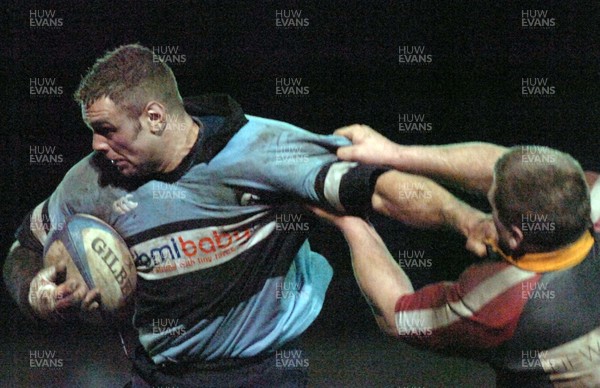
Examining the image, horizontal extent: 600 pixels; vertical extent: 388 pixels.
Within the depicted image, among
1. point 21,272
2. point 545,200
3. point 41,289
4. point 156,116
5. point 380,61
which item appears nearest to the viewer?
point 545,200

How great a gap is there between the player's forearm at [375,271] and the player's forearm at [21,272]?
109 cm

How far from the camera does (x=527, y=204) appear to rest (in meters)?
2.49

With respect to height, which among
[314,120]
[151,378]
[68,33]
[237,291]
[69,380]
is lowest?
[69,380]

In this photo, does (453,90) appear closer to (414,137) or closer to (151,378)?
(414,137)

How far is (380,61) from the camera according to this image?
327 cm

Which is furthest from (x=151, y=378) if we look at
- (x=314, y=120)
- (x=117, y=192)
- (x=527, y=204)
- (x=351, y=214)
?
(x=527, y=204)

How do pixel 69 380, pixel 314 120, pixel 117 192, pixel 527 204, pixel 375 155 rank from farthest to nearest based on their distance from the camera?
pixel 69 380, pixel 314 120, pixel 117 192, pixel 375 155, pixel 527 204

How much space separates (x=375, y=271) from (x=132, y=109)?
907 mm

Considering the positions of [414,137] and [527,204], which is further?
[414,137]

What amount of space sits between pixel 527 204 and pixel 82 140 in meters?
1.69

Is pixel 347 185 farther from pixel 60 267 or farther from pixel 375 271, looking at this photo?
pixel 60 267

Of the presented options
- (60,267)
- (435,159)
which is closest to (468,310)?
(435,159)

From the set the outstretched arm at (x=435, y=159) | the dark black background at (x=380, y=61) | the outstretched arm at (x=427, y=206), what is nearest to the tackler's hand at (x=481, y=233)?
the outstretched arm at (x=427, y=206)

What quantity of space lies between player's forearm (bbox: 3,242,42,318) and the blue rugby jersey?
0.99 feet
